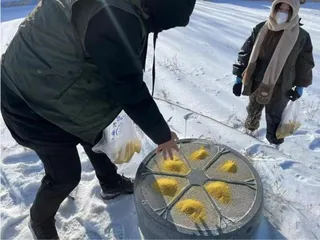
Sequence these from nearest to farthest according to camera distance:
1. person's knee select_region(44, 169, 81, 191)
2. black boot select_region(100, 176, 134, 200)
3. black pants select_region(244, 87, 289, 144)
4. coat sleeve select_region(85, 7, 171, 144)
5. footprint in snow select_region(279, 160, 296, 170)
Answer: coat sleeve select_region(85, 7, 171, 144), person's knee select_region(44, 169, 81, 191), black boot select_region(100, 176, 134, 200), footprint in snow select_region(279, 160, 296, 170), black pants select_region(244, 87, 289, 144)

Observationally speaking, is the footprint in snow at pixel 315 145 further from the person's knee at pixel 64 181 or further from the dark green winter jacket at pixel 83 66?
the person's knee at pixel 64 181

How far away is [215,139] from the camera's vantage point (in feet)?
8.93

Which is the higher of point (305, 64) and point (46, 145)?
point (305, 64)

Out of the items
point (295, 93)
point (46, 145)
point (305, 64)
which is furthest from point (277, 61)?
point (46, 145)

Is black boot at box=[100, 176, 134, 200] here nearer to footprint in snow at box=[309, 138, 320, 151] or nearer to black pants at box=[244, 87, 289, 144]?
black pants at box=[244, 87, 289, 144]

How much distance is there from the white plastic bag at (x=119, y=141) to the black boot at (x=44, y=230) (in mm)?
465

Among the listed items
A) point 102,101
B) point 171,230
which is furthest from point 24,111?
point 171,230

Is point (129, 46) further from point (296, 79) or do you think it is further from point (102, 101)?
point (296, 79)

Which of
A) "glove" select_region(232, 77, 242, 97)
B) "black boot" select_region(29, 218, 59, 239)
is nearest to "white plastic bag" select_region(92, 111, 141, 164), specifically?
"black boot" select_region(29, 218, 59, 239)

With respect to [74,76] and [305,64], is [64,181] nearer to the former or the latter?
[74,76]

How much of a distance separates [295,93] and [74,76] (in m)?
1.82

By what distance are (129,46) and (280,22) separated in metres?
1.46

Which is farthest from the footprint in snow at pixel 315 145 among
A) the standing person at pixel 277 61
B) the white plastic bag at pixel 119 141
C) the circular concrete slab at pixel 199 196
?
the white plastic bag at pixel 119 141

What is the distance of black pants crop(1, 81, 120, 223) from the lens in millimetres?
1445
